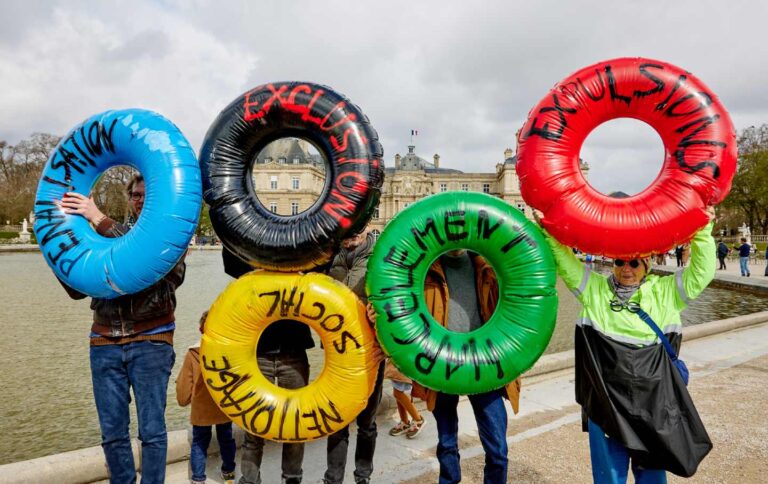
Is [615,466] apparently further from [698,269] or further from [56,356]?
[56,356]

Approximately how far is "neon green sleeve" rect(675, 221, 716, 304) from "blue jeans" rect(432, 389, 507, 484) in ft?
3.93

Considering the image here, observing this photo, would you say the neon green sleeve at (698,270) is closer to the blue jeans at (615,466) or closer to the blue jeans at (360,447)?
the blue jeans at (615,466)

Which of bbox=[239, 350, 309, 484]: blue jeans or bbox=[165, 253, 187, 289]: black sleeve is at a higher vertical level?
bbox=[165, 253, 187, 289]: black sleeve

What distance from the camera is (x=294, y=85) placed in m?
2.98

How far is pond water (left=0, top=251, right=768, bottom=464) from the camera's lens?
479 cm

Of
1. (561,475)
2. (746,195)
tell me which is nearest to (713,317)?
(561,475)

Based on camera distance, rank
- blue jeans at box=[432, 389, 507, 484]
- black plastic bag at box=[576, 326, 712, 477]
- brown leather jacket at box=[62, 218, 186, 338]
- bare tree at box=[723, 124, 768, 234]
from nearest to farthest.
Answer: black plastic bag at box=[576, 326, 712, 477] < brown leather jacket at box=[62, 218, 186, 338] < blue jeans at box=[432, 389, 507, 484] < bare tree at box=[723, 124, 768, 234]

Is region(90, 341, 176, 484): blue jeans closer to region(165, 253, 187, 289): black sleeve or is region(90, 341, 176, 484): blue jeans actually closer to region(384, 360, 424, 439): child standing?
region(165, 253, 187, 289): black sleeve

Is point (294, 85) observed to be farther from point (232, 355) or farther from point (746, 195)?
point (746, 195)

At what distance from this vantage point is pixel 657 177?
117 inches

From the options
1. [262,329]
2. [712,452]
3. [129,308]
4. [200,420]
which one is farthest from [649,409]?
[129,308]

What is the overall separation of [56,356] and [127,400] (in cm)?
572

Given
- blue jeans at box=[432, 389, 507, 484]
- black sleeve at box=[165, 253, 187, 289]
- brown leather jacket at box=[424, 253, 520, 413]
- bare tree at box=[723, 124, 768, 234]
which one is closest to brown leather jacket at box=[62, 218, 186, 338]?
black sleeve at box=[165, 253, 187, 289]

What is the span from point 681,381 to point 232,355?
8.33 ft
